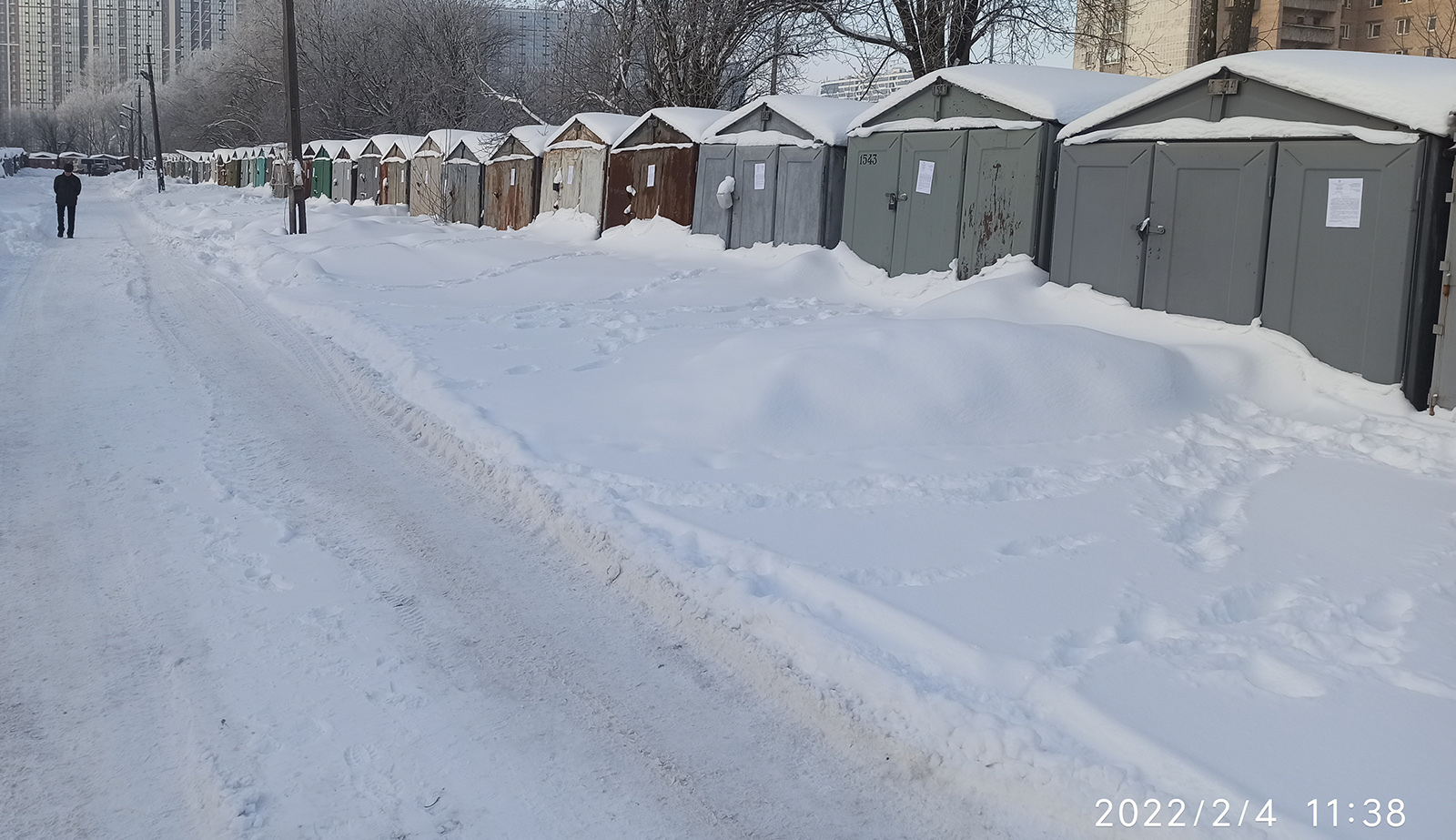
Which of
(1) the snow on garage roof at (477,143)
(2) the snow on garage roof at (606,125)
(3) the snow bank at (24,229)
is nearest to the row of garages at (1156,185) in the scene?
(2) the snow on garage roof at (606,125)

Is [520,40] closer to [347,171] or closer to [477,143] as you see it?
[347,171]

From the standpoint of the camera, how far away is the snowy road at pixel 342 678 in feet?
10.6

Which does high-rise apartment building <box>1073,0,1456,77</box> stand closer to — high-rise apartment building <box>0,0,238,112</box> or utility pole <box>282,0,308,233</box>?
utility pole <box>282,0,308,233</box>

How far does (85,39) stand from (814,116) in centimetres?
18702

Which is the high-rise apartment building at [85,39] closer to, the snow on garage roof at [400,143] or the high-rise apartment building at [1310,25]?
the high-rise apartment building at [1310,25]

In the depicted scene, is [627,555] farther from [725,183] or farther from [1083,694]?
[725,183]

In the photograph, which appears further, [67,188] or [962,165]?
[67,188]

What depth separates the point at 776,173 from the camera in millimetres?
16219

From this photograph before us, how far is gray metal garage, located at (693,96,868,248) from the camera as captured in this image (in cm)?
1540

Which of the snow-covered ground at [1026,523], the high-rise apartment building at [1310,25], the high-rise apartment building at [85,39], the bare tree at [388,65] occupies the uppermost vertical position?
the high-rise apartment building at [85,39]

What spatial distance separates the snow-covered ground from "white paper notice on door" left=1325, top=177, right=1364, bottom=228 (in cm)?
107

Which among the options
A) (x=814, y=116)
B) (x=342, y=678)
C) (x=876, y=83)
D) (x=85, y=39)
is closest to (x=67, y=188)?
(x=814, y=116)

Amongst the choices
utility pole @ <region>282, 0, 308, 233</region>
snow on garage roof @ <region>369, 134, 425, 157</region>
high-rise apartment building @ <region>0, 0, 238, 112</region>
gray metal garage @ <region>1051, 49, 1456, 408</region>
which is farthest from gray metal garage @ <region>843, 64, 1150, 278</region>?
high-rise apartment building @ <region>0, 0, 238, 112</region>

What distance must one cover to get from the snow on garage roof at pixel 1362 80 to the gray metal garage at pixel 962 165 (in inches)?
78.4
